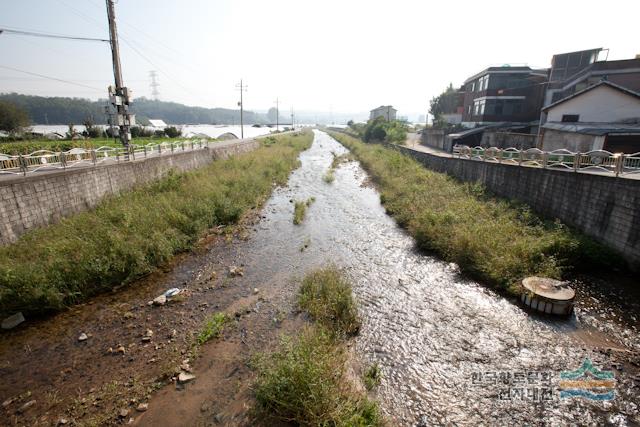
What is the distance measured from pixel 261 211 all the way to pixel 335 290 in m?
11.8

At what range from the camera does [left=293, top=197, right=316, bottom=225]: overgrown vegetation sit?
18388mm

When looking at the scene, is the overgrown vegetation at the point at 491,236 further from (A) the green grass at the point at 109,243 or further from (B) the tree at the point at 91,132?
(B) the tree at the point at 91,132

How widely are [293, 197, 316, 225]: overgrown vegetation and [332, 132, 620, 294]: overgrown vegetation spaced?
5.48 meters

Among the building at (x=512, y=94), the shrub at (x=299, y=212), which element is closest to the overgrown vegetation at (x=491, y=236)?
the shrub at (x=299, y=212)

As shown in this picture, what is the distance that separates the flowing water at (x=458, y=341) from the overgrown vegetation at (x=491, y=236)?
745mm

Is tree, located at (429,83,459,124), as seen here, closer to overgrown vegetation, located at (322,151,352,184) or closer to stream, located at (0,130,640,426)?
overgrown vegetation, located at (322,151,352,184)

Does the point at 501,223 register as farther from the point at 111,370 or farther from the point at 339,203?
the point at 111,370

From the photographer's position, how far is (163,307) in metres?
9.65

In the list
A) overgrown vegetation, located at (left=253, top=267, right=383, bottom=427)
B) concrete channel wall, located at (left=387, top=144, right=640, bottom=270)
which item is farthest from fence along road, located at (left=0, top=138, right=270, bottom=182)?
concrete channel wall, located at (left=387, top=144, right=640, bottom=270)

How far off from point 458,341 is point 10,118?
221 feet

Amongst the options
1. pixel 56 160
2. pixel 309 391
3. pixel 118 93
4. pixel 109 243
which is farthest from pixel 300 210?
pixel 309 391

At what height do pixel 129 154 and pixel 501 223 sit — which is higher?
pixel 129 154

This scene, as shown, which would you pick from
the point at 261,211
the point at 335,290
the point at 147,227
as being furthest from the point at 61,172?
the point at 335,290

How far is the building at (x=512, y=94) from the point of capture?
37.8m
